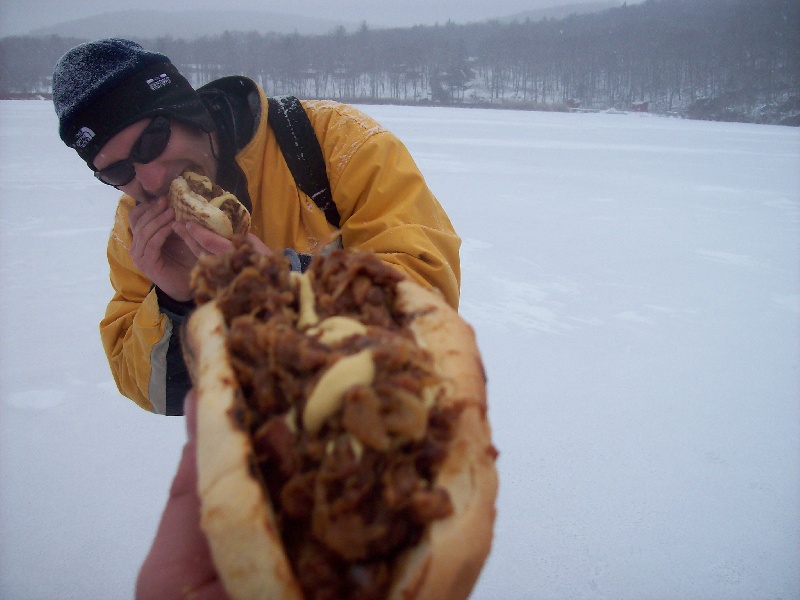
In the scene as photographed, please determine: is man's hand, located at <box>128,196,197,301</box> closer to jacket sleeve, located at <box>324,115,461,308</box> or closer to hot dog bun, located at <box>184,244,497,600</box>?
jacket sleeve, located at <box>324,115,461,308</box>

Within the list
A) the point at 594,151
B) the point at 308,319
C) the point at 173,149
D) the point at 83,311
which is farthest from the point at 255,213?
the point at 594,151

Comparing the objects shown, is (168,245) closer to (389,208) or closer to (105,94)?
(105,94)

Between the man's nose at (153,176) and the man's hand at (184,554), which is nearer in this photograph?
the man's hand at (184,554)

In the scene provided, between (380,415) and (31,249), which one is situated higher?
(380,415)

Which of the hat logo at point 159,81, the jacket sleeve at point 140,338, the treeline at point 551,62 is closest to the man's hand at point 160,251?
the jacket sleeve at point 140,338

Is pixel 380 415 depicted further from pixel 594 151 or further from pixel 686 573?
pixel 594 151

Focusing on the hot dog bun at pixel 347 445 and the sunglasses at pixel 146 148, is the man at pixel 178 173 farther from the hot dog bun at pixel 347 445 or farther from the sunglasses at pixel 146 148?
the hot dog bun at pixel 347 445

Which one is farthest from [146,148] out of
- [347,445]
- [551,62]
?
[551,62]

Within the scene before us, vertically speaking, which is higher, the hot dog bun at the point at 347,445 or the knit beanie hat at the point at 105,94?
the knit beanie hat at the point at 105,94
